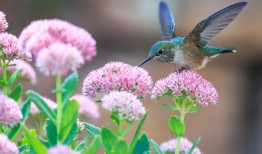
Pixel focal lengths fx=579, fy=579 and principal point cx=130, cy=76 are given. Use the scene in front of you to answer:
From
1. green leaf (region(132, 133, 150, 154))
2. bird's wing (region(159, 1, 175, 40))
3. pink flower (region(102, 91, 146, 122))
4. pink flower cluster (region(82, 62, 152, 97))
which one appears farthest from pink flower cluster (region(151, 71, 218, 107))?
bird's wing (region(159, 1, 175, 40))

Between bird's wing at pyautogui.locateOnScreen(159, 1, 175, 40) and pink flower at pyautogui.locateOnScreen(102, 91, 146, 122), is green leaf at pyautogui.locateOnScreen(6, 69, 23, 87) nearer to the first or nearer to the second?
pink flower at pyautogui.locateOnScreen(102, 91, 146, 122)

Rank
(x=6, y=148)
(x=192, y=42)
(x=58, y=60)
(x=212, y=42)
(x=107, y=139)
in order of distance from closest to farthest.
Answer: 1. (x=58, y=60)
2. (x=6, y=148)
3. (x=107, y=139)
4. (x=192, y=42)
5. (x=212, y=42)

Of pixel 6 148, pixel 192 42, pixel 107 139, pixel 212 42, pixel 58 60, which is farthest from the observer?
pixel 212 42

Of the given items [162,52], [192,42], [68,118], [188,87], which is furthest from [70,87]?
[192,42]

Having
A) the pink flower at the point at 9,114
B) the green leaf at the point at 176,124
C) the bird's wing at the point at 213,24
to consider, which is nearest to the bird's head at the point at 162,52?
the bird's wing at the point at 213,24

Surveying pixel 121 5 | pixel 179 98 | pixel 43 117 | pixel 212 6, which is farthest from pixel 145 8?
pixel 179 98

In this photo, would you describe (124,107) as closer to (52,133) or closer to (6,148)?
(52,133)

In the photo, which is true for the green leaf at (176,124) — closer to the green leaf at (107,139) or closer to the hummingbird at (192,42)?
the green leaf at (107,139)
